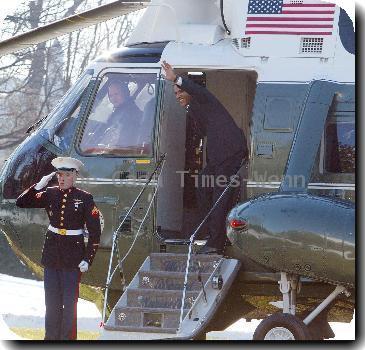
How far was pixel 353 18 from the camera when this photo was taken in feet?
27.3

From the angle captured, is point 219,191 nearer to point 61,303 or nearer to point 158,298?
point 158,298

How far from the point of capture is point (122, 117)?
8727 mm

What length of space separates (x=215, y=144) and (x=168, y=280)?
1247 mm

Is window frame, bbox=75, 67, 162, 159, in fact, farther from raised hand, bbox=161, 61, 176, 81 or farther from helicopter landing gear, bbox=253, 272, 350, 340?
helicopter landing gear, bbox=253, 272, 350, 340

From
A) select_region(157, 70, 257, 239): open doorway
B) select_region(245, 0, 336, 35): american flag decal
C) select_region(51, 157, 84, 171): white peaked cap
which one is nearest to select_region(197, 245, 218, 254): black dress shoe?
select_region(157, 70, 257, 239): open doorway

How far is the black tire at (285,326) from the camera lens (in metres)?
7.58

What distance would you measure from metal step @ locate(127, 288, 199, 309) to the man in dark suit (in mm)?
631

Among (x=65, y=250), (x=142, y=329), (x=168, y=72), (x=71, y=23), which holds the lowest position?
(x=142, y=329)

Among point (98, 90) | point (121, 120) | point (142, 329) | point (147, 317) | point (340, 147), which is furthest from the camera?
point (98, 90)

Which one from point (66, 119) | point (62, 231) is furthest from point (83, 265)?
point (66, 119)

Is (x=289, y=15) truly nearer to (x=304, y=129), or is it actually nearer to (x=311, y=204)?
(x=304, y=129)

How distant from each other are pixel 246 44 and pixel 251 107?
0.71 m

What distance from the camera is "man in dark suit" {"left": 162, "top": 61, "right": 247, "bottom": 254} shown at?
8.36m

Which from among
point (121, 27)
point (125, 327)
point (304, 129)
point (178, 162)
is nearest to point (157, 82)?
point (178, 162)
